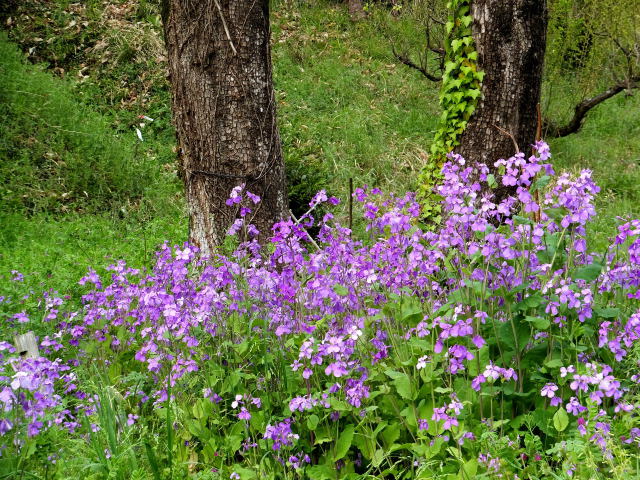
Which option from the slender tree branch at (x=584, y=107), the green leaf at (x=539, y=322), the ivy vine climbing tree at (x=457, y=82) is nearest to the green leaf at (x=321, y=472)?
the green leaf at (x=539, y=322)

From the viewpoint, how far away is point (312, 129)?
A: 34.7 ft

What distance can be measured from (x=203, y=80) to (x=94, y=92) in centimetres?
623

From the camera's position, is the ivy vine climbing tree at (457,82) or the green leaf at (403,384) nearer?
the green leaf at (403,384)

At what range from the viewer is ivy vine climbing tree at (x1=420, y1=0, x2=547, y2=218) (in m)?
5.30

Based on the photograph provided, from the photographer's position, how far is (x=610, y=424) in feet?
7.93

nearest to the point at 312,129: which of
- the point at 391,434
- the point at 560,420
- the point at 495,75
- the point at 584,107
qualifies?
the point at 584,107

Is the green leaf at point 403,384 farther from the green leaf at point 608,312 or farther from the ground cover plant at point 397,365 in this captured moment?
the green leaf at point 608,312

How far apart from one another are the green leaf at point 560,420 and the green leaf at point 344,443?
825 millimetres

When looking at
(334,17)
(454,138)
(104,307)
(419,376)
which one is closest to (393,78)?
(334,17)

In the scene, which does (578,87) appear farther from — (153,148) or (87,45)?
(87,45)

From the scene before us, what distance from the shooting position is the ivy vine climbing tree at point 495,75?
17.4 feet

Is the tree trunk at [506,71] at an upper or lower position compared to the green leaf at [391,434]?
upper

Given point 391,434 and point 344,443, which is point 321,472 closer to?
point 344,443

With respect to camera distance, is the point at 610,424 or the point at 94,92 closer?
the point at 610,424
